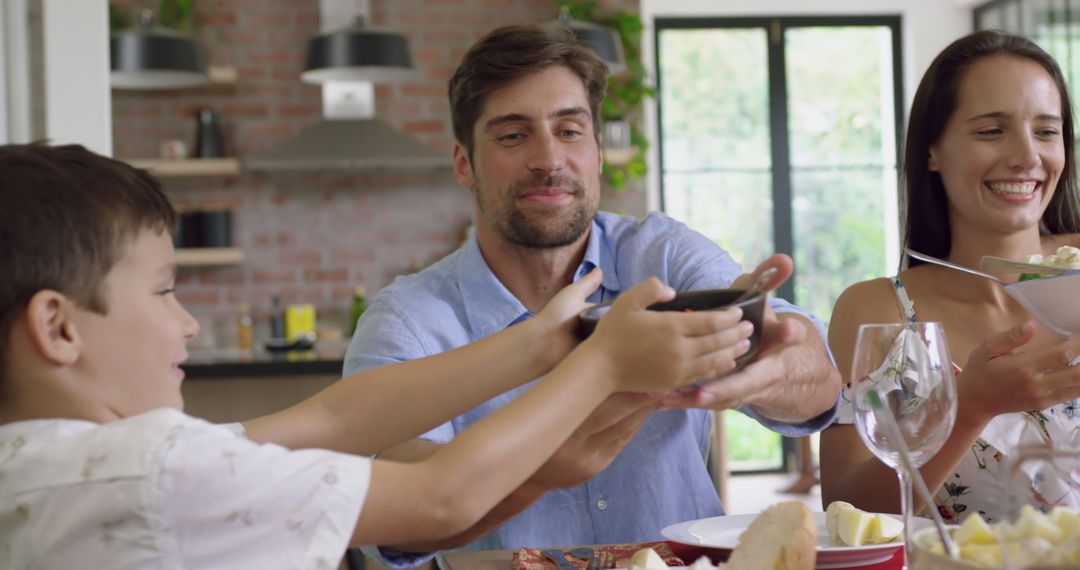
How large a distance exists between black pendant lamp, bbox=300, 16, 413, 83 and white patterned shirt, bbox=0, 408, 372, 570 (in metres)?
4.06

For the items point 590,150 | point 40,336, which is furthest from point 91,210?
point 590,150

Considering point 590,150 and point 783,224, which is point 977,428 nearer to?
point 590,150

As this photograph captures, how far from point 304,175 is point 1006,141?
4603 mm

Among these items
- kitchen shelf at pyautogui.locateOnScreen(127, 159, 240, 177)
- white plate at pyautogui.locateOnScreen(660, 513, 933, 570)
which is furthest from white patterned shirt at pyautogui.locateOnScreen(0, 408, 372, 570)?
kitchen shelf at pyautogui.locateOnScreen(127, 159, 240, 177)

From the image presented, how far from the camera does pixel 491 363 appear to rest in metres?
1.33

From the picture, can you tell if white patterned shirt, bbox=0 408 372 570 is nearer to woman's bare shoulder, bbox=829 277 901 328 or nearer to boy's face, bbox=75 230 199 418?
boy's face, bbox=75 230 199 418

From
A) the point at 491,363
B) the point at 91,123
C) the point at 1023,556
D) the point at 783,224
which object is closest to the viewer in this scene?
the point at 1023,556

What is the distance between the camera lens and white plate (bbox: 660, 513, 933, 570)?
1160 millimetres

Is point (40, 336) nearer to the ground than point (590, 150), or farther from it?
nearer to the ground

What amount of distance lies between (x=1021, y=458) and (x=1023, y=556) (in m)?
0.06

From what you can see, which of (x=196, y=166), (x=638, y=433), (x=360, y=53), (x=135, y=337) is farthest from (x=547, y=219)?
(x=196, y=166)

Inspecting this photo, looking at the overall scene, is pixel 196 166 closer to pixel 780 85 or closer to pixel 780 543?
pixel 780 85

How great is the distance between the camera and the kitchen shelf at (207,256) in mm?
5691

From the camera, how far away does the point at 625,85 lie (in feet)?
19.2
